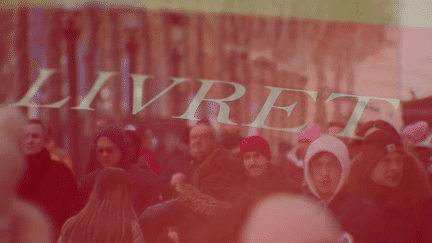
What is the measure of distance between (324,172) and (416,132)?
2.03 ft

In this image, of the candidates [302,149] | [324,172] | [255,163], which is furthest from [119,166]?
[324,172]

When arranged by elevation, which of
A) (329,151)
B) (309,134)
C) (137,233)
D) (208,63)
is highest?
(208,63)

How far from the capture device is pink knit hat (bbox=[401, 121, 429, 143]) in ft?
10.0

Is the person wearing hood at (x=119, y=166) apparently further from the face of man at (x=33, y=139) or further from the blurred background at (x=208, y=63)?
the face of man at (x=33, y=139)

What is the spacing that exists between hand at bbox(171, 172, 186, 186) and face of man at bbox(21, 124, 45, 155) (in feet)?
2.66

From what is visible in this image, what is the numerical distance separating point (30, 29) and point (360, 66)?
2.01 m

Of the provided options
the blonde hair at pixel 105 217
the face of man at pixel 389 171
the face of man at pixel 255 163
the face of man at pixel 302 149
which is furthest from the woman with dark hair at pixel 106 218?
the face of man at pixel 389 171

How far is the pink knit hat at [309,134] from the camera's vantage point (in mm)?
2977

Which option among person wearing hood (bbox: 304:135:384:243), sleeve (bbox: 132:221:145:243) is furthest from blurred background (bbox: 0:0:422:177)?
sleeve (bbox: 132:221:145:243)

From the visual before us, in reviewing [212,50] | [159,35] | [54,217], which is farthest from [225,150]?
[54,217]

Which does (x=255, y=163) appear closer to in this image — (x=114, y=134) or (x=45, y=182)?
(x=114, y=134)

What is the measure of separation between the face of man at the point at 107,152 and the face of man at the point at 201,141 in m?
0.45

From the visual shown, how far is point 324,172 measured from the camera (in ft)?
9.93

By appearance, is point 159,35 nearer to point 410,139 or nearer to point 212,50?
point 212,50
